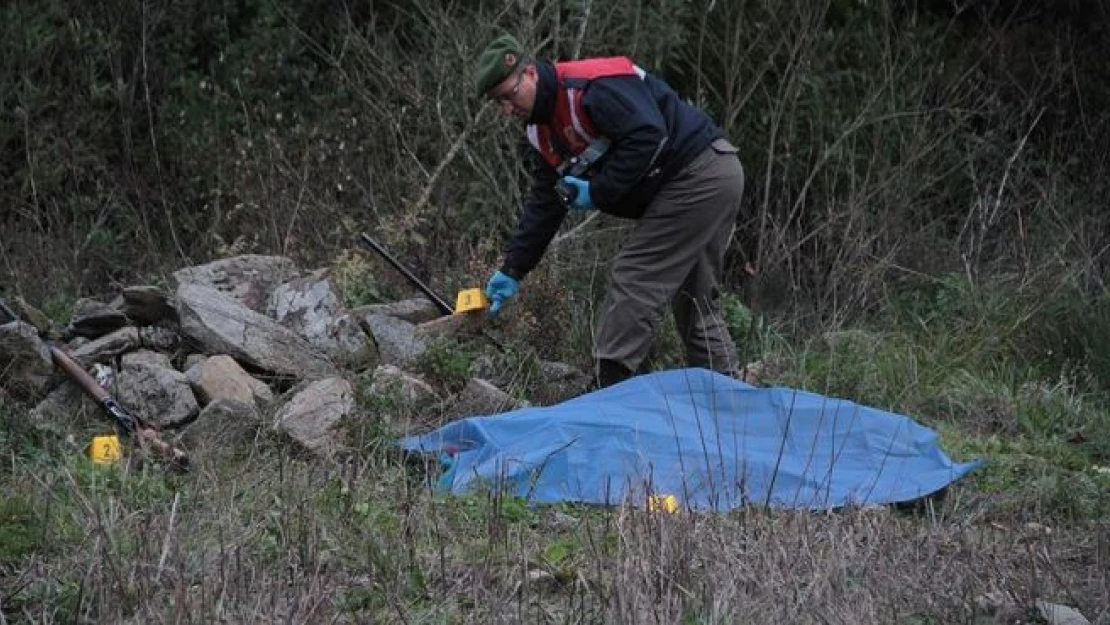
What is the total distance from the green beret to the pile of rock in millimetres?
1173

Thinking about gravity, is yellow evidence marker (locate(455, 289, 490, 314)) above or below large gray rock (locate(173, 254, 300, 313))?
above

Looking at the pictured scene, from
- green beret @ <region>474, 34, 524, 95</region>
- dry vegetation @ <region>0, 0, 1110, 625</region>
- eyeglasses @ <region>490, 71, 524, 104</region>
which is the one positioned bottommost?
dry vegetation @ <region>0, 0, 1110, 625</region>

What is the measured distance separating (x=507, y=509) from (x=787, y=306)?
14.4 feet

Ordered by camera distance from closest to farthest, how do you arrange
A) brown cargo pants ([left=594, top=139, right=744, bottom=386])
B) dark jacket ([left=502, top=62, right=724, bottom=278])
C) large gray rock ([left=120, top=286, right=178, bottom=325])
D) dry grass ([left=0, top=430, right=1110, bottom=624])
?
dry grass ([left=0, top=430, right=1110, bottom=624]) < dark jacket ([left=502, top=62, right=724, bottom=278]) < brown cargo pants ([left=594, top=139, right=744, bottom=386]) < large gray rock ([left=120, top=286, right=178, bottom=325])

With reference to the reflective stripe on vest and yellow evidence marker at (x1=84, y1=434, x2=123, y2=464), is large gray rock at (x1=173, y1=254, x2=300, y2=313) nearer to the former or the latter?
the reflective stripe on vest

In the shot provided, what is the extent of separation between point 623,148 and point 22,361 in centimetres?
244

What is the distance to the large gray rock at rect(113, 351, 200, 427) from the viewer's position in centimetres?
674

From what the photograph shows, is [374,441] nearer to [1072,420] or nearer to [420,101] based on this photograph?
[1072,420]

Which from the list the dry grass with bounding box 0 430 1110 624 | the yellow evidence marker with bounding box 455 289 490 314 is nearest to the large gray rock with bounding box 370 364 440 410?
the yellow evidence marker with bounding box 455 289 490 314

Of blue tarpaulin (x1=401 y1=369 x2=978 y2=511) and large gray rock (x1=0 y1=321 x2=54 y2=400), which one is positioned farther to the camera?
large gray rock (x1=0 y1=321 x2=54 y2=400)

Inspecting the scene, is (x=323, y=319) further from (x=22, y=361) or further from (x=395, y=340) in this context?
(x=22, y=361)

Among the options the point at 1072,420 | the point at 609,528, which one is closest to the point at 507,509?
the point at 609,528

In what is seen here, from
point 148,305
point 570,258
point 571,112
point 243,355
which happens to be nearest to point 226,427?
point 243,355

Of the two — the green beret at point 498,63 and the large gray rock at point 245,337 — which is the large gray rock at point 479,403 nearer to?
the large gray rock at point 245,337
